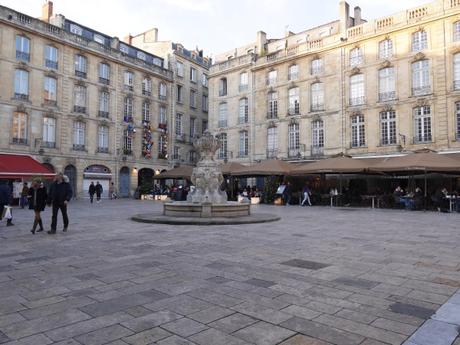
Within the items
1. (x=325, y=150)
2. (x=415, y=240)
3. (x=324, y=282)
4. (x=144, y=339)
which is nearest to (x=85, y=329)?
(x=144, y=339)

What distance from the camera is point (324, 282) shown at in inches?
189

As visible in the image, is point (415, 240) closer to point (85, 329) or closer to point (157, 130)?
point (85, 329)

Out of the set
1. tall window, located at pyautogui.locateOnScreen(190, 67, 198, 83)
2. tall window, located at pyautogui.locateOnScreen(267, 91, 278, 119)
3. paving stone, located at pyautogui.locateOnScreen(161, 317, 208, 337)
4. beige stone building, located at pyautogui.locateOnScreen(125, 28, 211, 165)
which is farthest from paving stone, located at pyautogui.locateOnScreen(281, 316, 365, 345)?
tall window, located at pyautogui.locateOnScreen(190, 67, 198, 83)

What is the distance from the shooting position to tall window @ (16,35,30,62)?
25.5 meters

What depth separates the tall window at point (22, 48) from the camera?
83.6 feet

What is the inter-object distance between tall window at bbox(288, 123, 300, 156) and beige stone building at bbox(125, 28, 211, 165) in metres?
10.9

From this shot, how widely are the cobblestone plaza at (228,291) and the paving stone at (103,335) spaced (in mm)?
15

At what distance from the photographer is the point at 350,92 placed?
88.3 ft

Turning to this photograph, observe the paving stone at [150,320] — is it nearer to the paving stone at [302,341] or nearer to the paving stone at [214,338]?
the paving stone at [214,338]

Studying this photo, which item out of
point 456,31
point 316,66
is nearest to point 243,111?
point 316,66

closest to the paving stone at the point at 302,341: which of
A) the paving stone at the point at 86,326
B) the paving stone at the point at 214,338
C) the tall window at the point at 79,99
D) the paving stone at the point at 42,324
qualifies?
the paving stone at the point at 214,338

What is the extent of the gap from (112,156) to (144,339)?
29.7m

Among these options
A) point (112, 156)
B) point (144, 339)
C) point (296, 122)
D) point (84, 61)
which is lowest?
point (144, 339)

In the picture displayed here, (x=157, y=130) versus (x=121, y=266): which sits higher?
(x=157, y=130)
